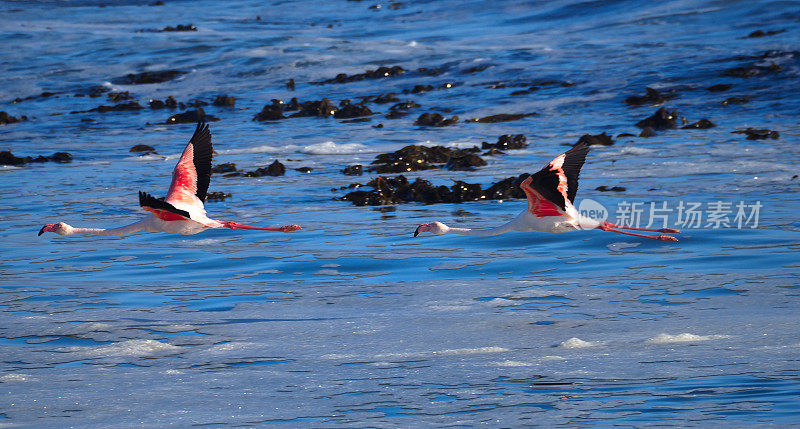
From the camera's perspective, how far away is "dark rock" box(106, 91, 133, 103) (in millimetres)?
29562

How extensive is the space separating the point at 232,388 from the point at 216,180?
10.1 metres

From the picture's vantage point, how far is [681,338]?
26.0ft

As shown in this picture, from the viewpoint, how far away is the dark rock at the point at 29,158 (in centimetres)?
1930

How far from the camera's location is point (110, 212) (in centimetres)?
1460

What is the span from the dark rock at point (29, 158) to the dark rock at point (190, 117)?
5.42 metres

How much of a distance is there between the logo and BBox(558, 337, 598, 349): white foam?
491 cm

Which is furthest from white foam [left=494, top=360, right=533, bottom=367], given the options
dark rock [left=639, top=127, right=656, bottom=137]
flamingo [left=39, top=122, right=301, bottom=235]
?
dark rock [left=639, top=127, right=656, bottom=137]

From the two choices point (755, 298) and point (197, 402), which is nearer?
point (197, 402)

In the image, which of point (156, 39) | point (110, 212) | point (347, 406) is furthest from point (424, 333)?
point (156, 39)

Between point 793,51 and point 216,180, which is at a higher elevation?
point 793,51

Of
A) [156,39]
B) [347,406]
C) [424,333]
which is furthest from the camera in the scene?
[156,39]

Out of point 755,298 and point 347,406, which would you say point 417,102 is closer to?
point 755,298

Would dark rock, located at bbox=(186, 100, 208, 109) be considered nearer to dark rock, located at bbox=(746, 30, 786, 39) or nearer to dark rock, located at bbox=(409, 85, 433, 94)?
dark rock, located at bbox=(409, 85, 433, 94)

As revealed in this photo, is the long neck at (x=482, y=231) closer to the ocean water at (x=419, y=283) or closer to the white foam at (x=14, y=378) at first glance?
the ocean water at (x=419, y=283)
